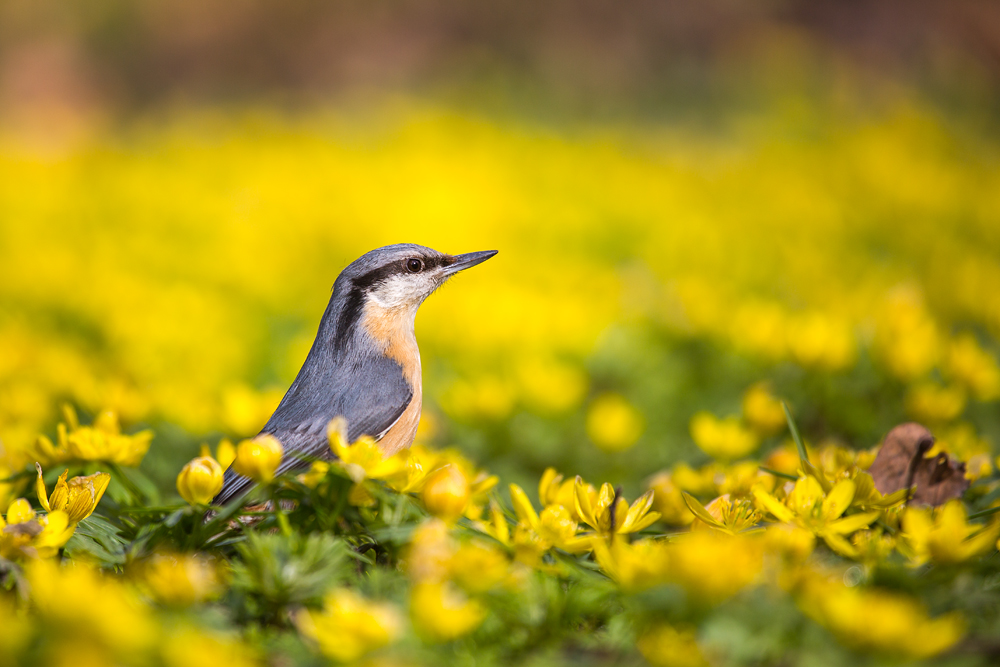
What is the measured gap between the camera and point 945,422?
8.58 ft

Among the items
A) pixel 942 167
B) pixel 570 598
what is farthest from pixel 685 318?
pixel 942 167

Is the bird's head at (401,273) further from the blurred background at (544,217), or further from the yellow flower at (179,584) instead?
the yellow flower at (179,584)

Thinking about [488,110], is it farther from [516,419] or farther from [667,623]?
[667,623]

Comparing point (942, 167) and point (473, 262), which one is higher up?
point (473, 262)

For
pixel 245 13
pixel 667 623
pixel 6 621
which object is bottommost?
pixel 667 623

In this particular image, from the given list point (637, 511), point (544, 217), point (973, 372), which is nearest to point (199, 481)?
point (637, 511)

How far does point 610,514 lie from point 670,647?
405mm

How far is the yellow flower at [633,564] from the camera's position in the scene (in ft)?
4.30

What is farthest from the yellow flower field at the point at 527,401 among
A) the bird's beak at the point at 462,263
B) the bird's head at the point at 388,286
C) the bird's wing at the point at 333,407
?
the bird's beak at the point at 462,263

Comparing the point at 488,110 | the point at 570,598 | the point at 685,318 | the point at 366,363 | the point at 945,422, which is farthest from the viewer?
the point at 488,110

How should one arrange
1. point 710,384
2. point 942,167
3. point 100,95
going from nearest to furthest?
point 710,384, point 942,167, point 100,95

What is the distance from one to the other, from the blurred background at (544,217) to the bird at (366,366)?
15.7 inches

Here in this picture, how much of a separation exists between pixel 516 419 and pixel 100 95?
1238 cm

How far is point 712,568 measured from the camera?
1.17 m
